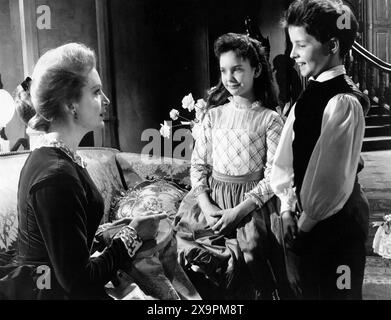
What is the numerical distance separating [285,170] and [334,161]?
0.15 meters

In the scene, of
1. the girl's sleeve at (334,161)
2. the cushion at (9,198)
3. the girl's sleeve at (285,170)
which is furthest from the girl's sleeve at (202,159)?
the cushion at (9,198)

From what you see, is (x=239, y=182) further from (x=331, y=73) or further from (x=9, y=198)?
(x=9, y=198)

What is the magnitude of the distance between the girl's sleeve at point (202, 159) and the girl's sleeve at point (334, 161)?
13.6 inches

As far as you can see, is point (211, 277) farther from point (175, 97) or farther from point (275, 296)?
point (175, 97)

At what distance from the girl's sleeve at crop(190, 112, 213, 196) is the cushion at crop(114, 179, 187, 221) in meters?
0.16

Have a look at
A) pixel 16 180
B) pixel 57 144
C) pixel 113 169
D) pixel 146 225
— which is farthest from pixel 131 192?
pixel 57 144

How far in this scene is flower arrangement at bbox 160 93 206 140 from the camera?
64.9 inches

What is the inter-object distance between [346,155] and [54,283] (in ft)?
2.90

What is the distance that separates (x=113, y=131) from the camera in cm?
178

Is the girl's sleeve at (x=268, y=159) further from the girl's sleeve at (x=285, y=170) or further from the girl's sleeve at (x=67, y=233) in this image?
the girl's sleeve at (x=67, y=233)

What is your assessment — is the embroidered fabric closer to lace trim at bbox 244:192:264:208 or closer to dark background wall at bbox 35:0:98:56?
lace trim at bbox 244:192:264:208

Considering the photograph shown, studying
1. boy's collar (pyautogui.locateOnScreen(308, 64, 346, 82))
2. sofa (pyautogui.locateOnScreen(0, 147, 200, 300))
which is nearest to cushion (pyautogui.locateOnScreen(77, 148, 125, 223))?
sofa (pyautogui.locateOnScreen(0, 147, 200, 300))

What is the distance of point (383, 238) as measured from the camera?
1484 millimetres

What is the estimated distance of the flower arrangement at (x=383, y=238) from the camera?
1480 mm
